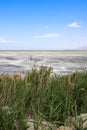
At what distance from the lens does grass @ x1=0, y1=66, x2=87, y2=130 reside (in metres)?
4.73

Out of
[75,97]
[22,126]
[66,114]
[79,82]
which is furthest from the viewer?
[79,82]

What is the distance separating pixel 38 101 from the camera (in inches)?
203

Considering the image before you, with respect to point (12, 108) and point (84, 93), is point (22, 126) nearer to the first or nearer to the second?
point (12, 108)

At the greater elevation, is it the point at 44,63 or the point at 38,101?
the point at 38,101

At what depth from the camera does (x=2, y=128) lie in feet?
15.5

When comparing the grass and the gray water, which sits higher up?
the grass

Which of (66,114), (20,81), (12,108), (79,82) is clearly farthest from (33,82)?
(12,108)

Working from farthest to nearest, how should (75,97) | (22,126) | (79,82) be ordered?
1. (79,82)
2. (75,97)
3. (22,126)

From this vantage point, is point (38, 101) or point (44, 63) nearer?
point (38, 101)

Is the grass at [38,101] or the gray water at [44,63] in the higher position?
the grass at [38,101]

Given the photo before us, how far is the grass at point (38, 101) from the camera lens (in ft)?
15.5

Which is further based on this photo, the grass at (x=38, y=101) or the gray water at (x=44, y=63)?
the gray water at (x=44, y=63)

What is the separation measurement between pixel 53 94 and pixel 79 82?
1.00m

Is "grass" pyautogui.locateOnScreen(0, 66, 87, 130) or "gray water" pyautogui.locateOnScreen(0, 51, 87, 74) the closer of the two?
"grass" pyautogui.locateOnScreen(0, 66, 87, 130)
